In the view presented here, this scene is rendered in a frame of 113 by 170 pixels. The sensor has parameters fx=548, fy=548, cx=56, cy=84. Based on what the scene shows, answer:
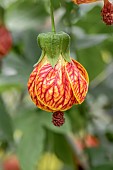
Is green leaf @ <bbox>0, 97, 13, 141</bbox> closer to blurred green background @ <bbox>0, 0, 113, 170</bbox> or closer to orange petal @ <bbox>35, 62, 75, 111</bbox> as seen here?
blurred green background @ <bbox>0, 0, 113, 170</bbox>

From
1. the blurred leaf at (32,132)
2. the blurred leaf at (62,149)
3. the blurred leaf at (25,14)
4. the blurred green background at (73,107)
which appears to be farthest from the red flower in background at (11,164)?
the blurred leaf at (25,14)

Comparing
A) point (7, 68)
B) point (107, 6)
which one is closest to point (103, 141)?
point (7, 68)

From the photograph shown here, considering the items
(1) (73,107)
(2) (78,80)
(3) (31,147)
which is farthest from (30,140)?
(2) (78,80)

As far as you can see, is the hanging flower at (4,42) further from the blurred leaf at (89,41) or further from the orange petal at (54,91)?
the orange petal at (54,91)

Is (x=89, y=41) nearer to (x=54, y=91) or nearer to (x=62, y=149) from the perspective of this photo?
(x=62, y=149)

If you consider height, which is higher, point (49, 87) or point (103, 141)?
point (49, 87)

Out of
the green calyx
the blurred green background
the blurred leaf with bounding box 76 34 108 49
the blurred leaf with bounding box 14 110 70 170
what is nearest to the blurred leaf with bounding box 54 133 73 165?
the blurred green background

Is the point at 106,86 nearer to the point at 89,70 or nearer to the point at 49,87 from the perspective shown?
the point at 89,70
